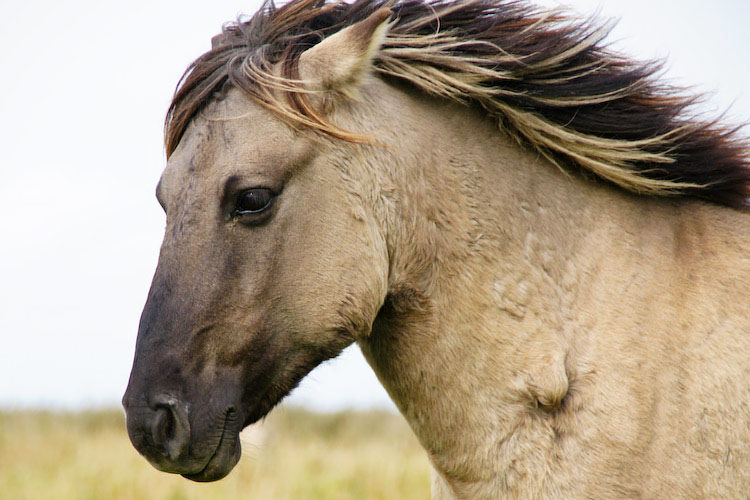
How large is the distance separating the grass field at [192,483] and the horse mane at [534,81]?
258 cm

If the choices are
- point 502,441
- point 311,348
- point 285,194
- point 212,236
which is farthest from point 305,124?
point 502,441

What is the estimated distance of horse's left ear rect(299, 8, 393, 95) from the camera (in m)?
2.94

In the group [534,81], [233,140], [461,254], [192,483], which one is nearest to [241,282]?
[233,140]

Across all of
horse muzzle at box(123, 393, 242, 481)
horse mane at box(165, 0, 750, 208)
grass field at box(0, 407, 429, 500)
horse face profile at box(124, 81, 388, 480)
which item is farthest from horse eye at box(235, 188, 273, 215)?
grass field at box(0, 407, 429, 500)

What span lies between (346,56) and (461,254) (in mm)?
938

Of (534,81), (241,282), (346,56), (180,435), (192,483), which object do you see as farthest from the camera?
(192,483)

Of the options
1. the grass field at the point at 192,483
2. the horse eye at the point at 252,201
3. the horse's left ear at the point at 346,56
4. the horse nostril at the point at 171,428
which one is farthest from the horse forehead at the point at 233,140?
the grass field at the point at 192,483

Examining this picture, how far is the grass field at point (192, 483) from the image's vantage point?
20.4ft

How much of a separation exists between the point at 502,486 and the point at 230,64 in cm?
206

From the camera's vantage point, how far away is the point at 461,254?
304 cm

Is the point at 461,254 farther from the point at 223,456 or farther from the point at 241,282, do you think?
the point at 223,456

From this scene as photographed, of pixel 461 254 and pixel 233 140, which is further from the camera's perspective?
pixel 461 254

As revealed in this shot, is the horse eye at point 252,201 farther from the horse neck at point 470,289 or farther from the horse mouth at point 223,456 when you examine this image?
the horse mouth at point 223,456

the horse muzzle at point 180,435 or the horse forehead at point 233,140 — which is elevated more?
the horse forehead at point 233,140
